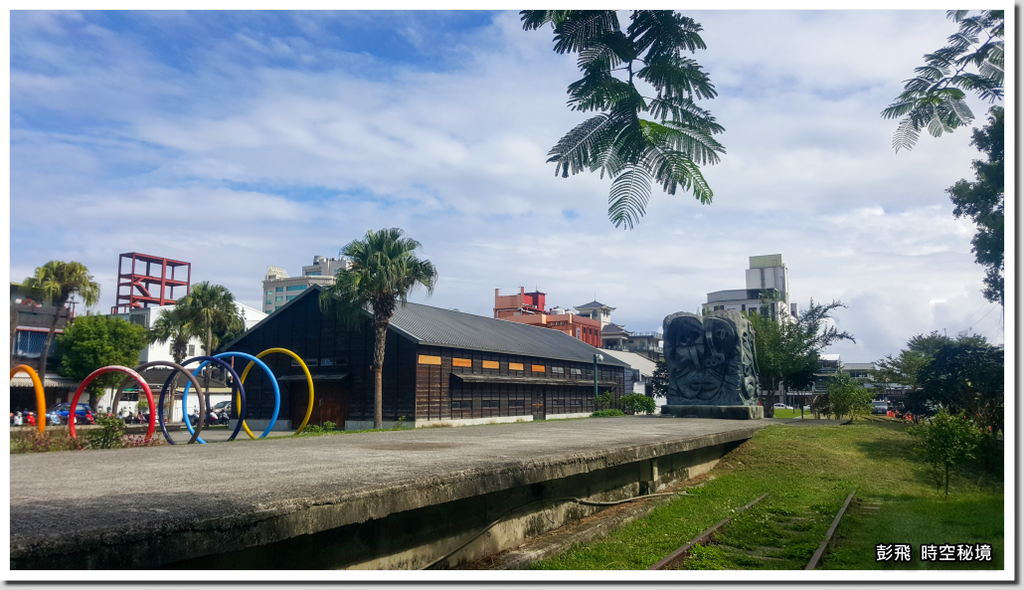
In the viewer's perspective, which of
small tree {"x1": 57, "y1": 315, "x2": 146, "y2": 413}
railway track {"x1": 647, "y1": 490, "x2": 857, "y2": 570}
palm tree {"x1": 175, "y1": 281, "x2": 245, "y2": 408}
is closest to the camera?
railway track {"x1": 647, "y1": 490, "x2": 857, "y2": 570}

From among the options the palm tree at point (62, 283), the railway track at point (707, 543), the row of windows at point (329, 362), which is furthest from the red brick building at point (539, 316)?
the railway track at point (707, 543)

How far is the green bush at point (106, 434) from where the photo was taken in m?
12.1

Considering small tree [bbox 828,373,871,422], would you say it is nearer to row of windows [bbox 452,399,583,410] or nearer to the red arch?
row of windows [bbox 452,399,583,410]

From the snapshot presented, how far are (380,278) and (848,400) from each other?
18359 millimetres

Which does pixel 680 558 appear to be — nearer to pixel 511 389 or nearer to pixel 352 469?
pixel 352 469

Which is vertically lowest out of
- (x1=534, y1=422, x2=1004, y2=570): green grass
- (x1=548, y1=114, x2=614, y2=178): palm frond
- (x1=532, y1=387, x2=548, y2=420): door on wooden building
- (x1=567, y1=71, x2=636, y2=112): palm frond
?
(x1=532, y1=387, x2=548, y2=420): door on wooden building

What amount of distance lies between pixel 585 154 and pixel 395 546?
348 cm

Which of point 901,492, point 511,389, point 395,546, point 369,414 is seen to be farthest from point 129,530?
point 511,389

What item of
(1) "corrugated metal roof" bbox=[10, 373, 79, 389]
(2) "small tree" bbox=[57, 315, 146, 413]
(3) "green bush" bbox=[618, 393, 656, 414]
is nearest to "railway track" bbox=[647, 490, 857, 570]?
(3) "green bush" bbox=[618, 393, 656, 414]

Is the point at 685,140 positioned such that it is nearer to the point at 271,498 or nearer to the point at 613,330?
the point at 271,498

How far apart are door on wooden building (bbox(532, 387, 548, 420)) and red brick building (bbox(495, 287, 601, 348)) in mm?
32263

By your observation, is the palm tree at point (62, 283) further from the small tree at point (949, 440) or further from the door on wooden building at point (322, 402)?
the small tree at point (949, 440)

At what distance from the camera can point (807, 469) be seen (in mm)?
12586

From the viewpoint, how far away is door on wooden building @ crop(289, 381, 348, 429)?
31.2 meters
